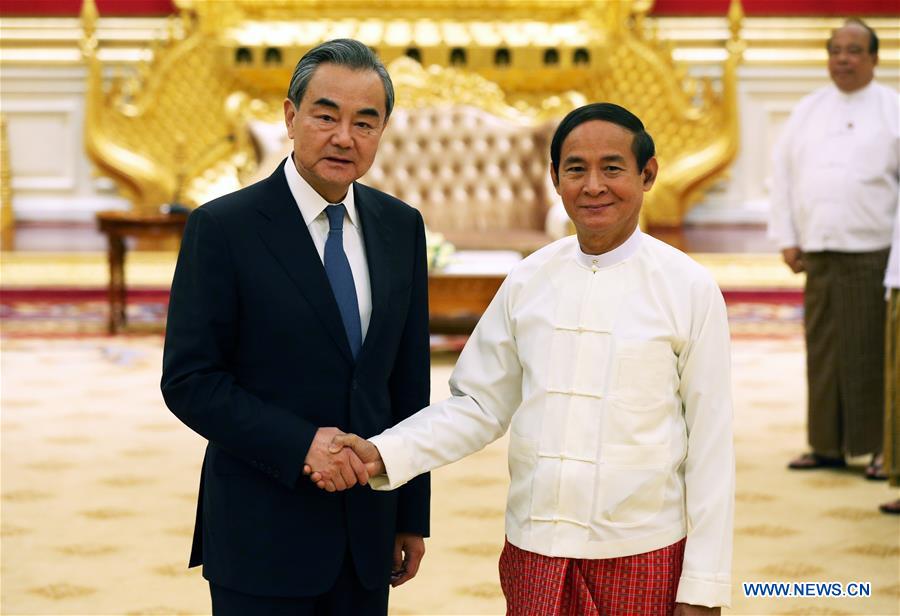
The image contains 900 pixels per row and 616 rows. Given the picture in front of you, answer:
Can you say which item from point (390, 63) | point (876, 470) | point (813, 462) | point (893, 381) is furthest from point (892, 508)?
point (390, 63)

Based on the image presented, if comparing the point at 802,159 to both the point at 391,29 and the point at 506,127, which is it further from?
the point at 391,29

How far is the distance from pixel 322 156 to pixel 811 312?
3777 millimetres

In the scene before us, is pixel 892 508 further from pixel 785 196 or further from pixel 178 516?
pixel 178 516

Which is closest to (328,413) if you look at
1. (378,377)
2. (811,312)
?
(378,377)

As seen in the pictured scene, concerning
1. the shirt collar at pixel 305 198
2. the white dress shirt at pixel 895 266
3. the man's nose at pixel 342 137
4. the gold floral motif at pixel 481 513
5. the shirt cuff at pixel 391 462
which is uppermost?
the man's nose at pixel 342 137

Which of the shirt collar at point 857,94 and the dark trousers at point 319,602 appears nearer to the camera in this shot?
the dark trousers at point 319,602

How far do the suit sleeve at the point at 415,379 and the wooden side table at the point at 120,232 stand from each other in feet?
22.0

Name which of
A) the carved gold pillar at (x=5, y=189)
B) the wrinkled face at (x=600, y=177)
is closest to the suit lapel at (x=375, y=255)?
the wrinkled face at (x=600, y=177)

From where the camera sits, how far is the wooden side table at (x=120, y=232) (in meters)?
8.71

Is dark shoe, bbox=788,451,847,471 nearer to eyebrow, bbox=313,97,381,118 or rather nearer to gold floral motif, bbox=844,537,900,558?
gold floral motif, bbox=844,537,900,558

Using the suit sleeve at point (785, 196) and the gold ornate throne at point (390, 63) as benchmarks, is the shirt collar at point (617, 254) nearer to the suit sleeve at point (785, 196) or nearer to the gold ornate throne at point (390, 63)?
the suit sleeve at point (785, 196)

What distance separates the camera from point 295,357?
2.01 meters

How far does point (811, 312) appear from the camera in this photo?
5383mm

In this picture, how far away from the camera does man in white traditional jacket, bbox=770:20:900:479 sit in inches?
203
